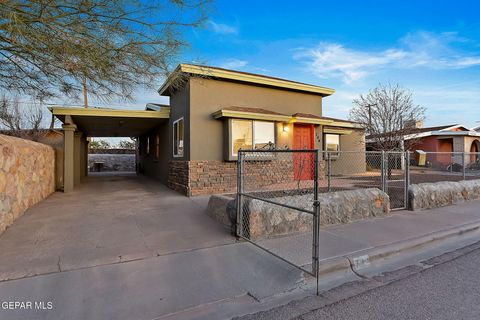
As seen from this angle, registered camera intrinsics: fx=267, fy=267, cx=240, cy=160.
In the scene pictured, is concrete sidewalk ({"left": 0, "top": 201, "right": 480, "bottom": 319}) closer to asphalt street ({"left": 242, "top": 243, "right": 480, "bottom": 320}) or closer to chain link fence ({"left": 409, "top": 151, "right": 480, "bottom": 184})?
asphalt street ({"left": 242, "top": 243, "right": 480, "bottom": 320})

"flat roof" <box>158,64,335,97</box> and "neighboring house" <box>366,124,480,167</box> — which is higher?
"flat roof" <box>158,64,335,97</box>

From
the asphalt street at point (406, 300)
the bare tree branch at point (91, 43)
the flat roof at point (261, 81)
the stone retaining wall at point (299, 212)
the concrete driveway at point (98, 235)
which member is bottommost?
the asphalt street at point (406, 300)

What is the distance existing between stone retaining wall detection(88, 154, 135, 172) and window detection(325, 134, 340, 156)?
1918 cm

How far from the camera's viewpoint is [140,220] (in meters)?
5.65

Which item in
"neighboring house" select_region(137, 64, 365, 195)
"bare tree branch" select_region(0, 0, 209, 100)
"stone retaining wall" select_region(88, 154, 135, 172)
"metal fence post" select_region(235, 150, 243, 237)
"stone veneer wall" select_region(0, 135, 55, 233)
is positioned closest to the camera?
"bare tree branch" select_region(0, 0, 209, 100)

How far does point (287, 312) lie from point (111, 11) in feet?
15.4

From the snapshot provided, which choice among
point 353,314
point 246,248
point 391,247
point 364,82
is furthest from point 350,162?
point 353,314

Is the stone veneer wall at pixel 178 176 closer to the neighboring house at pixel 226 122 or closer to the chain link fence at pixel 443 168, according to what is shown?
the neighboring house at pixel 226 122

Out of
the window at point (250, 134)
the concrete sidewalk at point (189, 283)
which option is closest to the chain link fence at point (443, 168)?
the window at point (250, 134)

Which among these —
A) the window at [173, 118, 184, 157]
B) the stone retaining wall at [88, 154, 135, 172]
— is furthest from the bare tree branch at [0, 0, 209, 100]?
the stone retaining wall at [88, 154, 135, 172]

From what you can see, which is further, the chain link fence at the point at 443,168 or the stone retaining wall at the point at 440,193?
the chain link fence at the point at 443,168

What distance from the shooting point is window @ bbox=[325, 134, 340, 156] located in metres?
13.8

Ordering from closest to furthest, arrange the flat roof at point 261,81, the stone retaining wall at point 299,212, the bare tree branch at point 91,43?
the bare tree branch at point 91,43
the stone retaining wall at point 299,212
the flat roof at point 261,81

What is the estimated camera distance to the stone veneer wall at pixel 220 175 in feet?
28.7
